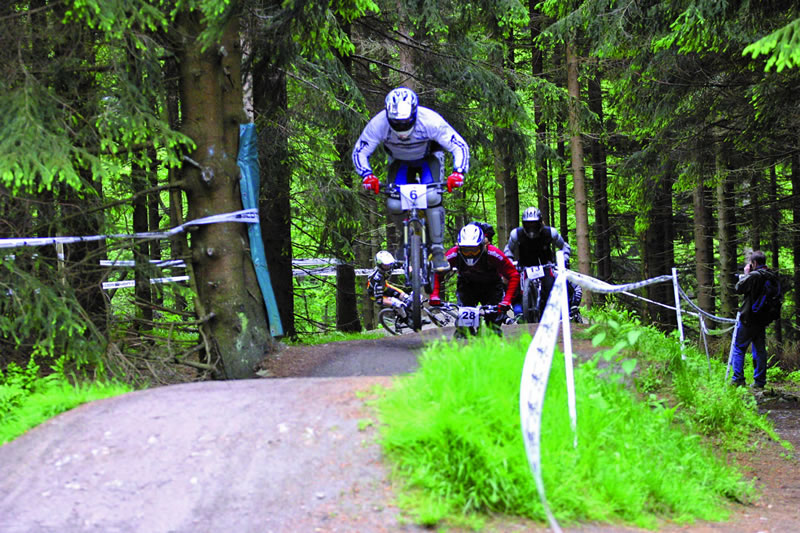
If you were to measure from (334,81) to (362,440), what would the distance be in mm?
8732

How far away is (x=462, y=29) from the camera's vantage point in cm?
1559

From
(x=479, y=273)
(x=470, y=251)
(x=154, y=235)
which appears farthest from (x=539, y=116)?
(x=154, y=235)

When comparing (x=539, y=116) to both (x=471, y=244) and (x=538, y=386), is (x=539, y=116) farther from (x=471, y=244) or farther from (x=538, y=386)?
(x=538, y=386)

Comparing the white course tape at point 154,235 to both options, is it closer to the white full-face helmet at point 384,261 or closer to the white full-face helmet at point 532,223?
the white full-face helmet at point 384,261

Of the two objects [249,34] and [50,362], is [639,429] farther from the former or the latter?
[249,34]

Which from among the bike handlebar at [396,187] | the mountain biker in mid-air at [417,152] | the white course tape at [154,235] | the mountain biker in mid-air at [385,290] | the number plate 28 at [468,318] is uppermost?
the mountain biker in mid-air at [417,152]

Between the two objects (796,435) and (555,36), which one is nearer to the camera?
(796,435)

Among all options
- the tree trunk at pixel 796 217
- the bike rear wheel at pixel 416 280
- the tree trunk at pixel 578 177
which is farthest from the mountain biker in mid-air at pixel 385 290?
the tree trunk at pixel 796 217

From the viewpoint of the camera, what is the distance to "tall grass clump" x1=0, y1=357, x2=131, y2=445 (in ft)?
19.4

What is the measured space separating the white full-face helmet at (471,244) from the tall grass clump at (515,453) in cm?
327

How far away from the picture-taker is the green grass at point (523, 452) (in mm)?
4496

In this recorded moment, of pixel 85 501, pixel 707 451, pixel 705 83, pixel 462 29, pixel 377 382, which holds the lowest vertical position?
pixel 707 451

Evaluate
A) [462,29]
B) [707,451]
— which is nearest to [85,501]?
[707,451]

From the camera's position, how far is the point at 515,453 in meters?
4.64
